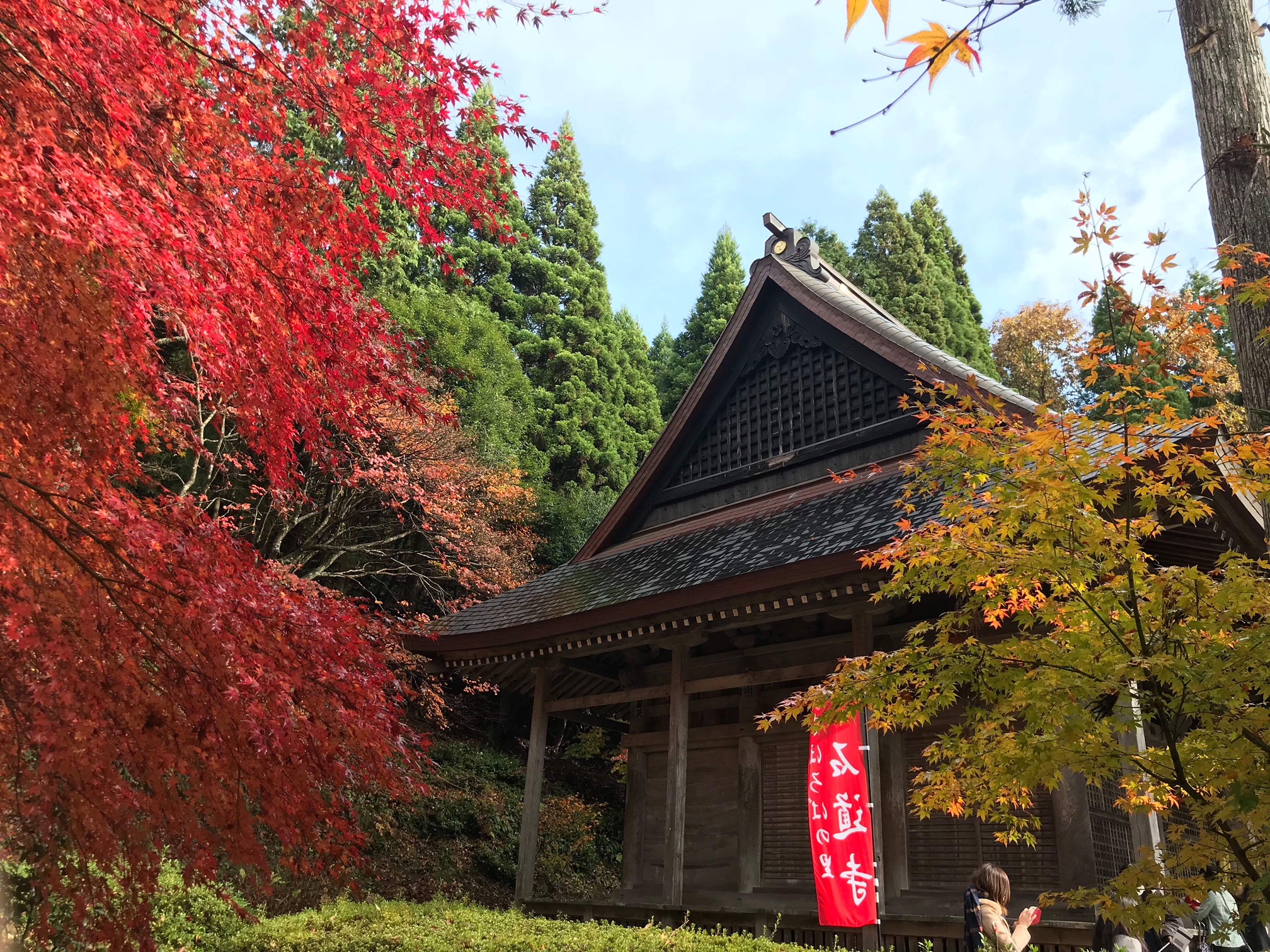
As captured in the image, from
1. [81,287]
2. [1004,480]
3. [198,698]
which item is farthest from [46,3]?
[1004,480]

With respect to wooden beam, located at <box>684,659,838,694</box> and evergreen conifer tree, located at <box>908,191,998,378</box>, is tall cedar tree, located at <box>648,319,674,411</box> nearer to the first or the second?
evergreen conifer tree, located at <box>908,191,998,378</box>

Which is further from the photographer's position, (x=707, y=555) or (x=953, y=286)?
(x=953, y=286)

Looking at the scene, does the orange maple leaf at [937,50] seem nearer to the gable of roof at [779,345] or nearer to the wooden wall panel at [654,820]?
the gable of roof at [779,345]

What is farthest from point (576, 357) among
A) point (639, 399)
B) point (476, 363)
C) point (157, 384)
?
point (157, 384)

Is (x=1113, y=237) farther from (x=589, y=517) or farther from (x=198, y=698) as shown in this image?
(x=589, y=517)

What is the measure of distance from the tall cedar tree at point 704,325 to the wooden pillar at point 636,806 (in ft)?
65.3

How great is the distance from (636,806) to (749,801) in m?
2.05

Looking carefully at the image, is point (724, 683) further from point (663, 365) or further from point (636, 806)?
point (663, 365)

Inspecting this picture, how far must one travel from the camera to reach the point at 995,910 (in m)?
5.41

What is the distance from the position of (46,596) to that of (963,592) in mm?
4425

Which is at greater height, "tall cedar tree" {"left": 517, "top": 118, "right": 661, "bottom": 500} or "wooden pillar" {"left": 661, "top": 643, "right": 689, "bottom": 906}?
"tall cedar tree" {"left": 517, "top": 118, "right": 661, "bottom": 500}

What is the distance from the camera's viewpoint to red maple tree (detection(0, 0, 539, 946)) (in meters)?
4.01

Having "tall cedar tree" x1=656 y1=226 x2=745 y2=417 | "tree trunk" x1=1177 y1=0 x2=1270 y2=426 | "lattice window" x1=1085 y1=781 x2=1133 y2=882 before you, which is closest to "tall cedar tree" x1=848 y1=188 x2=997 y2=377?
"tall cedar tree" x1=656 y1=226 x2=745 y2=417

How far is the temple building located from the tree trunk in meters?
2.84
